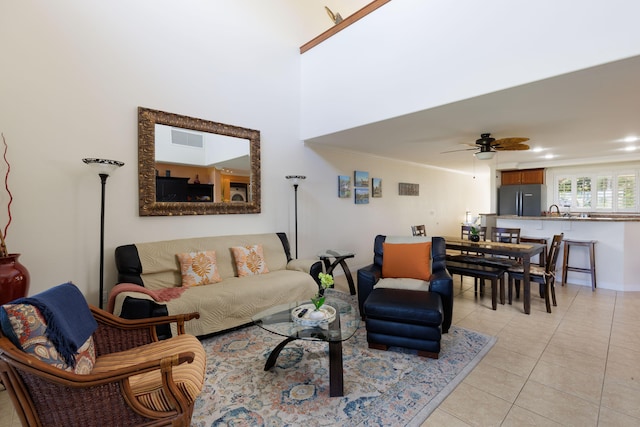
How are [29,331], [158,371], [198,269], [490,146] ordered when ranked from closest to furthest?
[29,331] → [158,371] → [198,269] → [490,146]

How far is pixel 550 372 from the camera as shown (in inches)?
87.9

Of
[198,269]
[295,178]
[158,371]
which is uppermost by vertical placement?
[295,178]

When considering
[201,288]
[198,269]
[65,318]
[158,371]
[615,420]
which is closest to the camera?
[65,318]

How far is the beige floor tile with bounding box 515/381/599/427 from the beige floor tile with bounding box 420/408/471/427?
466mm

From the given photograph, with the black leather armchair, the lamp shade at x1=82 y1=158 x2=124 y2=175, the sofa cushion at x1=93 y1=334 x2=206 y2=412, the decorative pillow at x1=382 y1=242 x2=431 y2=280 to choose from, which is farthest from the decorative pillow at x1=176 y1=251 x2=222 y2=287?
the decorative pillow at x1=382 y1=242 x2=431 y2=280

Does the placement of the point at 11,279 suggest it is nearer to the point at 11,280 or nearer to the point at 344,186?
the point at 11,280

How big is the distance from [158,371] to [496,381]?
7.34 feet

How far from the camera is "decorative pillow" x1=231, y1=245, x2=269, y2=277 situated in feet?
11.9

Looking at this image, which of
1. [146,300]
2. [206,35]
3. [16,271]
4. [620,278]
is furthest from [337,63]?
[620,278]

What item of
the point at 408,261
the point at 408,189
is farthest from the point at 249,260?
the point at 408,189

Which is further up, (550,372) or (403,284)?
(403,284)

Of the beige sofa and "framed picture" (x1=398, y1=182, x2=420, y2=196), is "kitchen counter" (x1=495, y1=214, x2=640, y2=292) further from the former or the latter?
the beige sofa

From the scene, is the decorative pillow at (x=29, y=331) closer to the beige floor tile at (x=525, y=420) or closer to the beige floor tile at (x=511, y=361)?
the beige floor tile at (x=525, y=420)

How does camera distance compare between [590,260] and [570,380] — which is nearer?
[570,380]
